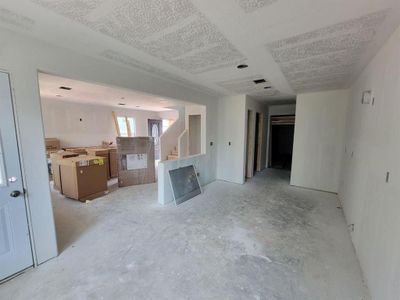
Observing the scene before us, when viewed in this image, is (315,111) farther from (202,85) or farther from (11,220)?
(11,220)

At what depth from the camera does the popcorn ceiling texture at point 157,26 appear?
1.29 metres

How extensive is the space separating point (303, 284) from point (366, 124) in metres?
2.07

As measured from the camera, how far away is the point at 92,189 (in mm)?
3793

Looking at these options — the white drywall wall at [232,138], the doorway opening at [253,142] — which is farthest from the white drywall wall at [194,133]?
the doorway opening at [253,142]

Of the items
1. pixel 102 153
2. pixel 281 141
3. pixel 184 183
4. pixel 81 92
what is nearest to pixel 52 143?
pixel 102 153

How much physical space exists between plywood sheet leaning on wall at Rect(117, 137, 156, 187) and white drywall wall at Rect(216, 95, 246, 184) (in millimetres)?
1964

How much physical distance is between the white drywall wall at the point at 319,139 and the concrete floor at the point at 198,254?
931mm

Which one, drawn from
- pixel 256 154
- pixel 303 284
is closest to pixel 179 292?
pixel 303 284

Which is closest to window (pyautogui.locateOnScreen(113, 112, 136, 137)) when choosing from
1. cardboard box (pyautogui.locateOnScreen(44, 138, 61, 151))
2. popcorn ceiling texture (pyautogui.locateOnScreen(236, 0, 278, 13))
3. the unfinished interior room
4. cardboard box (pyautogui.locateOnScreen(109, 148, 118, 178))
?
cardboard box (pyautogui.locateOnScreen(44, 138, 61, 151))

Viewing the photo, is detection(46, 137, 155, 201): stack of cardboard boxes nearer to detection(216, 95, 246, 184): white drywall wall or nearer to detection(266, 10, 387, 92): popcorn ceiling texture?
detection(216, 95, 246, 184): white drywall wall

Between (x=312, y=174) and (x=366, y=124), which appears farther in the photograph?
(x=312, y=174)

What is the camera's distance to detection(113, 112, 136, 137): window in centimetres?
719

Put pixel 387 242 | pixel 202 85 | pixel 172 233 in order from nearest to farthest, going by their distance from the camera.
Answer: pixel 387 242
pixel 172 233
pixel 202 85

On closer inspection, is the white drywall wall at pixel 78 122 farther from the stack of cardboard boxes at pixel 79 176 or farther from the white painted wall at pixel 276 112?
the white painted wall at pixel 276 112
